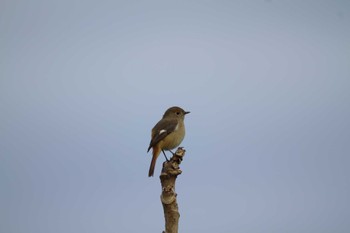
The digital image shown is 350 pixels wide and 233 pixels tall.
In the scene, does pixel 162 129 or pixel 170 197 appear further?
pixel 162 129

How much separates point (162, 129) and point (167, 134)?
16 centimetres

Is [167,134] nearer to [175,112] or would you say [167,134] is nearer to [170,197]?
[175,112]

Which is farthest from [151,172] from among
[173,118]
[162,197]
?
[162,197]

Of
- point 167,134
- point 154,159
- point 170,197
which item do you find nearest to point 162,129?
point 167,134

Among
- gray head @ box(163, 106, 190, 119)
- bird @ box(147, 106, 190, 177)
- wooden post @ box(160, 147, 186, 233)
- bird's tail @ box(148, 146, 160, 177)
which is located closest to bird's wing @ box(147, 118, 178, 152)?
bird @ box(147, 106, 190, 177)

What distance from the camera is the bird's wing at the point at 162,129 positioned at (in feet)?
40.8

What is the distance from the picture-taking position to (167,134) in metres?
13.0

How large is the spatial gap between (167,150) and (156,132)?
0.66m

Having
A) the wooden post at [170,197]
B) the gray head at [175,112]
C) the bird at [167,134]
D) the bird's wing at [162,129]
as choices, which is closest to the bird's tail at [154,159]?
the bird at [167,134]

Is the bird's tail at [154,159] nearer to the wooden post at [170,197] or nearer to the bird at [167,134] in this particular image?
the bird at [167,134]

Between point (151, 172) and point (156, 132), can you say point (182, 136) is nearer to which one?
point (156, 132)

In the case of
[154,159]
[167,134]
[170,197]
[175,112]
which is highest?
[175,112]

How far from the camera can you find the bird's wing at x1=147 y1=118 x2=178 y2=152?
12.4 metres

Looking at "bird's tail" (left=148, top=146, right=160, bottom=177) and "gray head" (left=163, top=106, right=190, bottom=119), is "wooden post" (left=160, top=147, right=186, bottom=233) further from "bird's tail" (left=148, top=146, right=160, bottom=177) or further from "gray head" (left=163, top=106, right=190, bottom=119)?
"gray head" (left=163, top=106, right=190, bottom=119)
